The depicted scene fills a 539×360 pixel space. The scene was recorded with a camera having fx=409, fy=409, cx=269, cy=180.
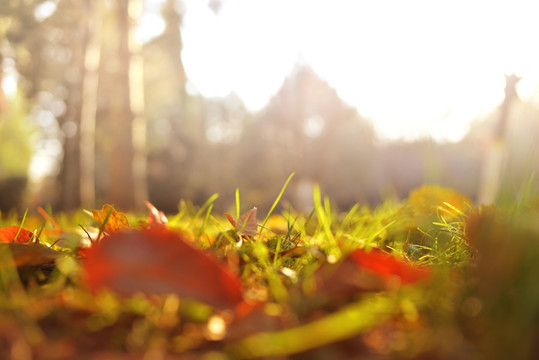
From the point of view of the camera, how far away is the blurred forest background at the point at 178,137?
13.9 meters

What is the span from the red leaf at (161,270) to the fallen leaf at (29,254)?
0.31m

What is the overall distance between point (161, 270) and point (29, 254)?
0.40 metres

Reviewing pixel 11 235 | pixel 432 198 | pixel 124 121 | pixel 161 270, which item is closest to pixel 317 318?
pixel 161 270

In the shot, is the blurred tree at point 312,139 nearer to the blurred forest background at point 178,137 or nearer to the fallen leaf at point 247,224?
the blurred forest background at point 178,137

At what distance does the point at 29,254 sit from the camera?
2.78 ft

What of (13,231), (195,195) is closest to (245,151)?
(195,195)

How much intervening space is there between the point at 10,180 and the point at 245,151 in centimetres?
1633

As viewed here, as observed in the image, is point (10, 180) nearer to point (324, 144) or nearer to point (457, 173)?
point (324, 144)

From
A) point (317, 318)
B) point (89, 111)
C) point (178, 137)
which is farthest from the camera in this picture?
point (178, 137)

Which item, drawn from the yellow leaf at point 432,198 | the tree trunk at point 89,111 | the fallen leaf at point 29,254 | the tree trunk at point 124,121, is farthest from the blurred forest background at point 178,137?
the fallen leaf at point 29,254

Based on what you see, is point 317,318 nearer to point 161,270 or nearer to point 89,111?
point 161,270

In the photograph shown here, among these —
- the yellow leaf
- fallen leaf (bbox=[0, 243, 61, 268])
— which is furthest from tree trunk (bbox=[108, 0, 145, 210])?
fallen leaf (bbox=[0, 243, 61, 268])

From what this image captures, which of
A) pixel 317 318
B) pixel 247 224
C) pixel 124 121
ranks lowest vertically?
pixel 124 121

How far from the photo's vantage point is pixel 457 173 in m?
23.5
